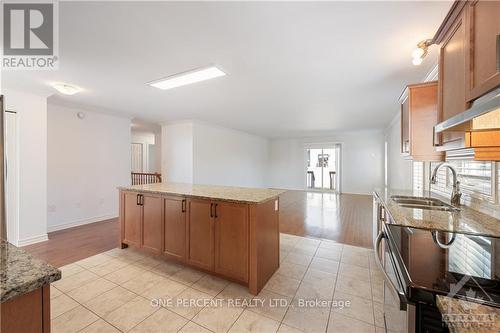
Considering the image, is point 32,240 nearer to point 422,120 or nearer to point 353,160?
point 422,120

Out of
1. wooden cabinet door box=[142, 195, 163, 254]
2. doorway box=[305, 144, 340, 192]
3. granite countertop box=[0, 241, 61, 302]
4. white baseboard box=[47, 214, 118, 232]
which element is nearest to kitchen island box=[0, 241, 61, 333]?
granite countertop box=[0, 241, 61, 302]

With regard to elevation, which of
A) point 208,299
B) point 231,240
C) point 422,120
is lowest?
point 208,299

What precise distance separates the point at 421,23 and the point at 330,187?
25.2ft

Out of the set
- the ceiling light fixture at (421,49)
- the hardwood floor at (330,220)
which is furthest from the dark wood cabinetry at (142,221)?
the ceiling light fixture at (421,49)

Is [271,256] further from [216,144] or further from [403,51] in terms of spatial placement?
[216,144]

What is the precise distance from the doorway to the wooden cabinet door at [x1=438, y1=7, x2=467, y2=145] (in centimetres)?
698

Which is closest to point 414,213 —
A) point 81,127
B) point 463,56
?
point 463,56

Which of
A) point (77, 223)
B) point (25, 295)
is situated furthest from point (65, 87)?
point (25, 295)

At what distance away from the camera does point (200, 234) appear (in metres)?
2.28

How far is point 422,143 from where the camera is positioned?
1.95 metres

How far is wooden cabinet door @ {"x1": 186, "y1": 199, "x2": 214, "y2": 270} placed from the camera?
2.22 meters

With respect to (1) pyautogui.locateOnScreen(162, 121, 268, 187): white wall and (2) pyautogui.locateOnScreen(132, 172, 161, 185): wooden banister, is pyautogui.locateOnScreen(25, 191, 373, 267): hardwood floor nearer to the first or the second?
(1) pyautogui.locateOnScreen(162, 121, 268, 187): white wall

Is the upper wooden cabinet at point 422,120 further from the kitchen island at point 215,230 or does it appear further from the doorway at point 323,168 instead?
the doorway at point 323,168

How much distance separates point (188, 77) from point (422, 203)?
318 cm
